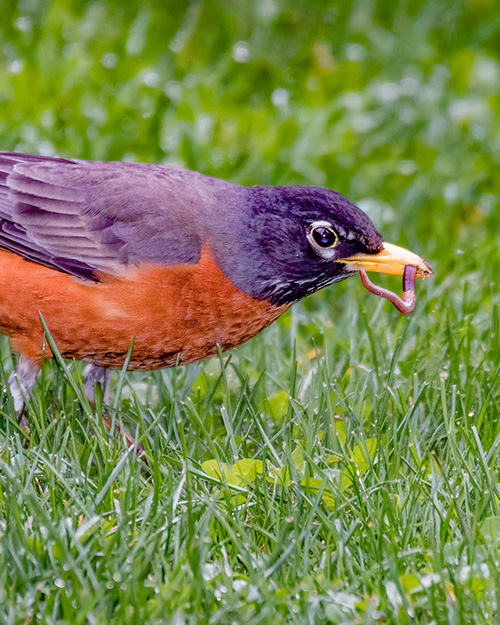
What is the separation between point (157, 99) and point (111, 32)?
1363mm

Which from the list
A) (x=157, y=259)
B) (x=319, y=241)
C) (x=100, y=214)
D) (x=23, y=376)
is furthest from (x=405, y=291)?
(x=23, y=376)

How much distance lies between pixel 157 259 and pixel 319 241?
642mm

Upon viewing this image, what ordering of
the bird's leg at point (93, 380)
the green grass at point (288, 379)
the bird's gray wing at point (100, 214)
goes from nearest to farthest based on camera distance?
the green grass at point (288, 379), the bird's gray wing at point (100, 214), the bird's leg at point (93, 380)

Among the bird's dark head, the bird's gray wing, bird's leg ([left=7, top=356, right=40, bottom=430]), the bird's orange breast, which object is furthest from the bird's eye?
bird's leg ([left=7, top=356, right=40, bottom=430])

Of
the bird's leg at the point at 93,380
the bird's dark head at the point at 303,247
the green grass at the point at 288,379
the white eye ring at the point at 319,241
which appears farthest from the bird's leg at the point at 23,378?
the white eye ring at the point at 319,241

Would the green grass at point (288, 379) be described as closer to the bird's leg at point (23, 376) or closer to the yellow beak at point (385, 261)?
the bird's leg at point (23, 376)

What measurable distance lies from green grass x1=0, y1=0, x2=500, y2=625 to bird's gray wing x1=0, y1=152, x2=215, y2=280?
50cm

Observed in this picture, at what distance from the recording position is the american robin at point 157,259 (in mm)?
3613

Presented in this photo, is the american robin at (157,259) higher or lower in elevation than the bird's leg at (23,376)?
higher

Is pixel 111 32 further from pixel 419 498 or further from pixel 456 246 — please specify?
pixel 419 498

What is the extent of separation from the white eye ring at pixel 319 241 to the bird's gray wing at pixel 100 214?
0.43 metres

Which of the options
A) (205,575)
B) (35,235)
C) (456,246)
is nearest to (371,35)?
(456,246)

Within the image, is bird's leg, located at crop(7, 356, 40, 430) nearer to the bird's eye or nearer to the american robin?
the american robin

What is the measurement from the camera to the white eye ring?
A: 3.73 meters
